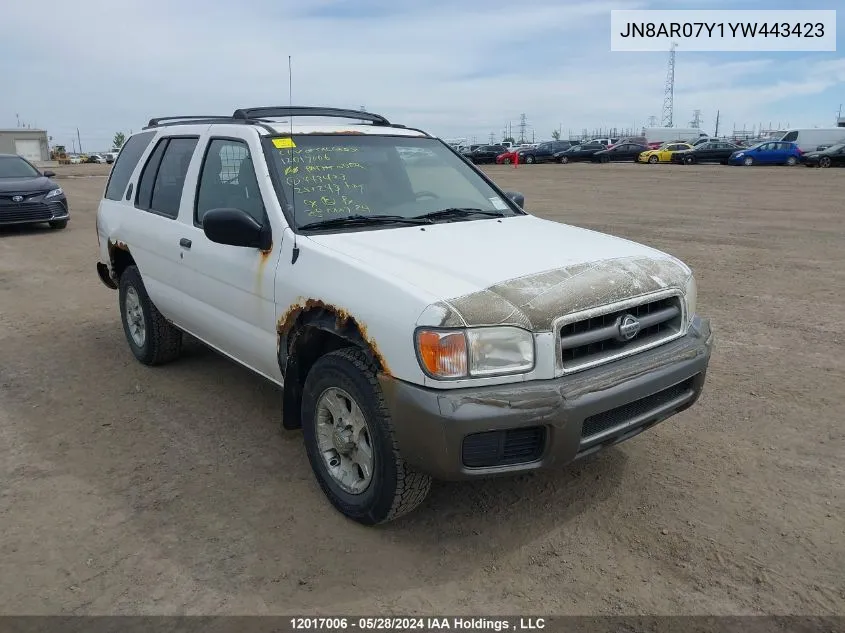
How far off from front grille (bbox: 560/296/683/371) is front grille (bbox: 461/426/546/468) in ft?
1.06

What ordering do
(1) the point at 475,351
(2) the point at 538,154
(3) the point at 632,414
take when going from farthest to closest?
(2) the point at 538,154 → (3) the point at 632,414 → (1) the point at 475,351

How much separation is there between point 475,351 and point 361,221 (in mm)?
1278

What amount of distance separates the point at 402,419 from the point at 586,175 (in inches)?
1167

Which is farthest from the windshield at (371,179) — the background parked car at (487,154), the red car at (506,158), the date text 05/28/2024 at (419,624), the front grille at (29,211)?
the background parked car at (487,154)

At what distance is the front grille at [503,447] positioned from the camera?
9.14 ft

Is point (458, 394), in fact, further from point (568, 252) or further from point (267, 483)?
point (267, 483)

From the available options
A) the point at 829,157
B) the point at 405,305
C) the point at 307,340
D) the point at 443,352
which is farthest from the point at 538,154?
the point at 443,352

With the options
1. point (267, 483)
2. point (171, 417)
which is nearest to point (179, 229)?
point (171, 417)

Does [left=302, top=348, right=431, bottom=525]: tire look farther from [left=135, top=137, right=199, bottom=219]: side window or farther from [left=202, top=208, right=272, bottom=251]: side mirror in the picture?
[left=135, top=137, right=199, bottom=219]: side window

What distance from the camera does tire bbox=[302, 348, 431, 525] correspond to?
117 inches

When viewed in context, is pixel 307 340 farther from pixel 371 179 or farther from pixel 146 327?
pixel 146 327

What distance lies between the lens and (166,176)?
4.92 metres

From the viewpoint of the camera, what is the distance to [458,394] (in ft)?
8.98

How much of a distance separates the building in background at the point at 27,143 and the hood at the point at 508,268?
233 feet
